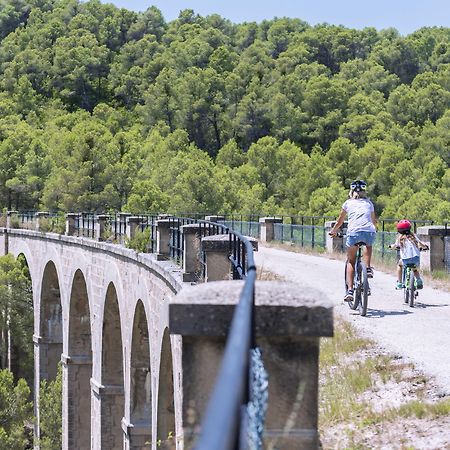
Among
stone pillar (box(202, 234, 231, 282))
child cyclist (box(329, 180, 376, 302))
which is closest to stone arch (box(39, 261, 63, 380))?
child cyclist (box(329, 180, 376, 302))

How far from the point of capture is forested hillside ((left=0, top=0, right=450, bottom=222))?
57.8m

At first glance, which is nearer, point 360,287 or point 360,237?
point 360,287

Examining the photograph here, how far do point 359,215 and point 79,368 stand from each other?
1952cm

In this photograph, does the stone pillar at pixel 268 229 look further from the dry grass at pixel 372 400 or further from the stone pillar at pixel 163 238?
the dry grass at pixel 372 400

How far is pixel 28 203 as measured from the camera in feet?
196

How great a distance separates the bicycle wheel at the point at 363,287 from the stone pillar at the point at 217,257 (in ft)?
6.89

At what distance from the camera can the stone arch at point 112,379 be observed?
22703 millimetres

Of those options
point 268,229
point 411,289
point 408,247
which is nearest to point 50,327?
point 268,229

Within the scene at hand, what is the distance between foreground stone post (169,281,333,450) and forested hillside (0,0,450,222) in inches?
1855

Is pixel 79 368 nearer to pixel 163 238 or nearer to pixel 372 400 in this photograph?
pixel 163 238

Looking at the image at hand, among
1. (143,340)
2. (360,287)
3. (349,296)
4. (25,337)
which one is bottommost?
(25,337)

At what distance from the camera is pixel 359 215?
1137 centimetres

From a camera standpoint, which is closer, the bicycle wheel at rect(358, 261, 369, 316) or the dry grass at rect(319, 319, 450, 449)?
the dry grass at rect(319, 319, 450, 449)

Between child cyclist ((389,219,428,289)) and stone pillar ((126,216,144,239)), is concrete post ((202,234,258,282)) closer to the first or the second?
child cyclist ((389,219,428,289))
